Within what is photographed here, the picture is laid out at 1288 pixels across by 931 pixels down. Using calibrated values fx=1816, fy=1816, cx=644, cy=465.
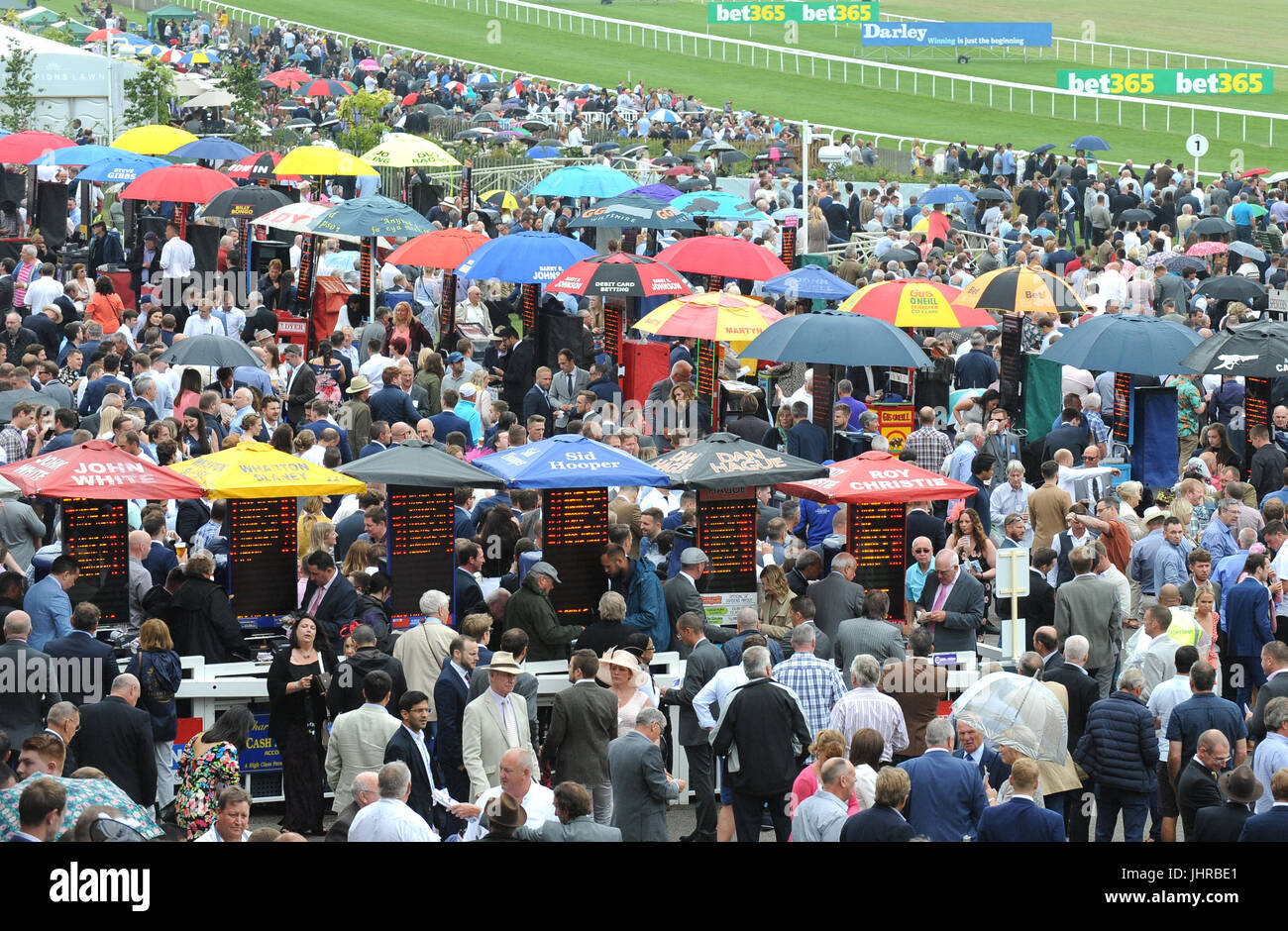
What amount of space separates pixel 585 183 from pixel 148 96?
13.8 metres

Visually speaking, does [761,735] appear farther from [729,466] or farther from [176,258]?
[176,258]

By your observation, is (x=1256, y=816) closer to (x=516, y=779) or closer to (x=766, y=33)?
(x=516, y=779)

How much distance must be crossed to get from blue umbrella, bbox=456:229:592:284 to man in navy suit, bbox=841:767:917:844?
11529mm

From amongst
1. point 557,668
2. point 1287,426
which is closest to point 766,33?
point 1287,426

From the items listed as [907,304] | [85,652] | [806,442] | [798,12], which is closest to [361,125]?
[907,304]

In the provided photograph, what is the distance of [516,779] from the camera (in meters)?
8.45

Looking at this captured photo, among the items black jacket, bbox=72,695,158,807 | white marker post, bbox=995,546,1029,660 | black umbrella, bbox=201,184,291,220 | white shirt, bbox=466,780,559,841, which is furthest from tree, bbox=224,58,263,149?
white shirt, bbox=466,780,559,841

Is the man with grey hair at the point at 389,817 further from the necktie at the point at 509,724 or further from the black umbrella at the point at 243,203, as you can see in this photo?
the black umbrella at the point at 243,203

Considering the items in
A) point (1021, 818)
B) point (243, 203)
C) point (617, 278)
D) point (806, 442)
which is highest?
point (243, 203)

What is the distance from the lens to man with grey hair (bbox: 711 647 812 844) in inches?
383

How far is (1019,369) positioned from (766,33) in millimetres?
58921

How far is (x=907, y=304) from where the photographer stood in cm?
1750

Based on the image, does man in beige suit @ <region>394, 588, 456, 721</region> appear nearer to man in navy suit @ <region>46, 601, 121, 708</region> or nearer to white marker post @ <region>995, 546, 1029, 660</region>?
man in navy suit @ <region>46, 601, 121, 708</region>

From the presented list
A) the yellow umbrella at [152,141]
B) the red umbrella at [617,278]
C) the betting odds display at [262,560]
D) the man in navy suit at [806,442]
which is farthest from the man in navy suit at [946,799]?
the yellow umbrella at [152,141]
